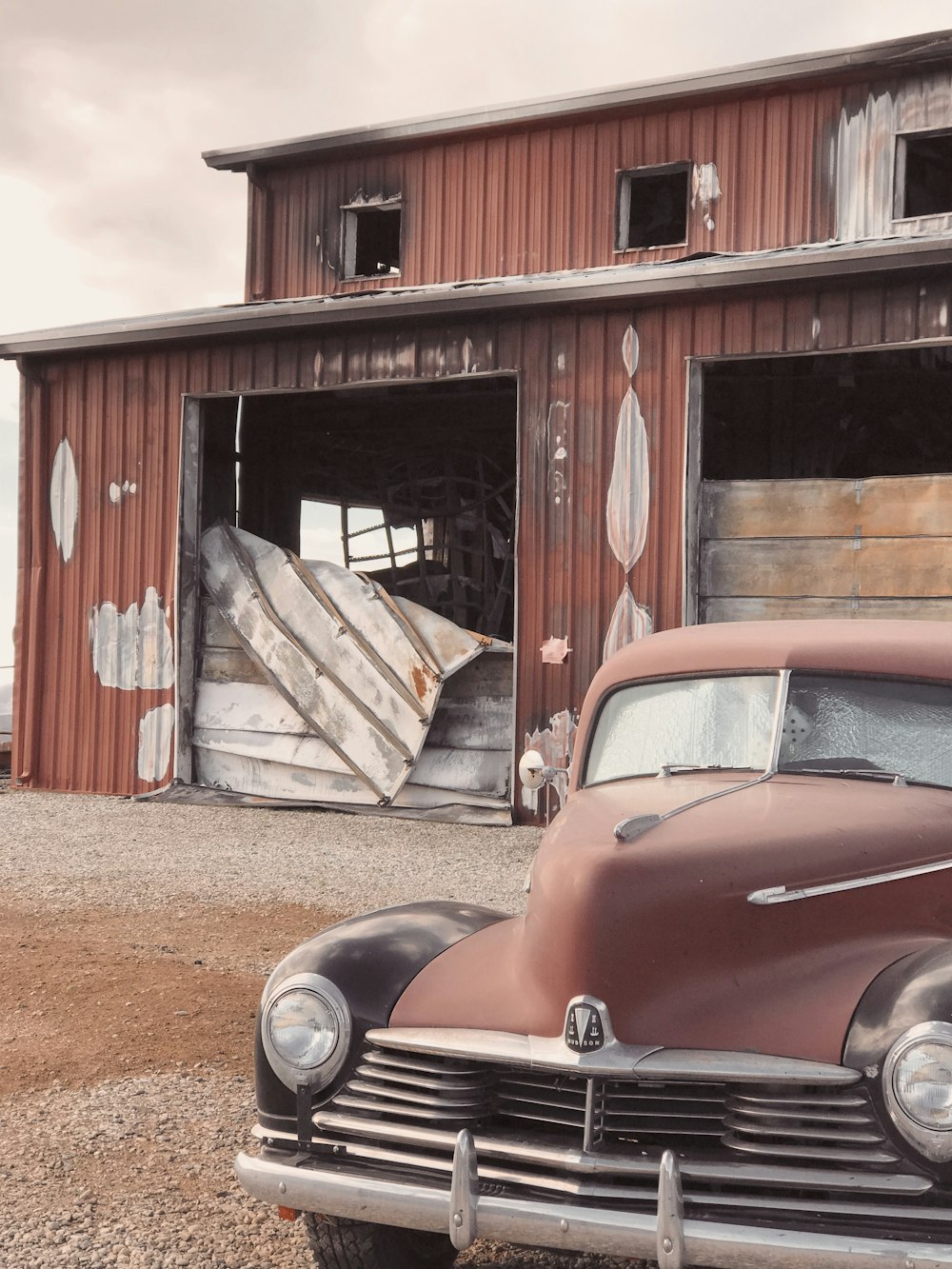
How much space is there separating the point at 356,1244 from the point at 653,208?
492 inches

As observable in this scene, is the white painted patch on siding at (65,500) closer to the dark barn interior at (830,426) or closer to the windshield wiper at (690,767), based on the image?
the dark barn interior at (830,426)

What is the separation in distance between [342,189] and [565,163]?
2.90 meters

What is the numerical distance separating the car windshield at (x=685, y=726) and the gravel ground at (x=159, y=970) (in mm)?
1321

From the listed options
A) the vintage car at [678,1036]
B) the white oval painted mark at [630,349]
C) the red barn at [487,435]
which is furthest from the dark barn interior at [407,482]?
the vintage car at [678,1036]

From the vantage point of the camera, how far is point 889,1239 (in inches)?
87.7

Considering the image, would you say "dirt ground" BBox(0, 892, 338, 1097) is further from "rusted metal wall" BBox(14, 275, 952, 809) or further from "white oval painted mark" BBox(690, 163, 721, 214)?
"white oval painted mark" BBox(690, 163, 721, 214)

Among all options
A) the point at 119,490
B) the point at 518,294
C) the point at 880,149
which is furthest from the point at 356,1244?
the point at 880,149

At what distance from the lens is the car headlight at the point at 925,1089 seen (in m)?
2.27

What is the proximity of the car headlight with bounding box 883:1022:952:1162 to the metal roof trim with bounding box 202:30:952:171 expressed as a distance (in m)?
11.9

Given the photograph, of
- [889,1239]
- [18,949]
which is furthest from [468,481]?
[889,1239]

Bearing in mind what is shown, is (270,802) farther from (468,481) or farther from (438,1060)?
(438,1060)

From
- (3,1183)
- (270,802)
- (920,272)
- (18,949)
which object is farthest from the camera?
(270,802)

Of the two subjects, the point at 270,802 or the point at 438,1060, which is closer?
the point at 438,1060

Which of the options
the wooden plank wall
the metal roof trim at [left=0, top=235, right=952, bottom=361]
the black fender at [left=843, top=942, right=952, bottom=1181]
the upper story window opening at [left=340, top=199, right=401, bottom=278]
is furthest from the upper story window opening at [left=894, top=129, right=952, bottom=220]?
the black fender at [left=843, top=942, right=952, bottom=1181]
